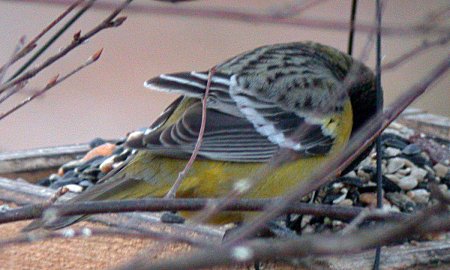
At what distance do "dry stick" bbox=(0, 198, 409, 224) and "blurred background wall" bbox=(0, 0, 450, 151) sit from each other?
6940 millimetres

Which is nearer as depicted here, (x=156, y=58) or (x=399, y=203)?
(x=399, y=203)

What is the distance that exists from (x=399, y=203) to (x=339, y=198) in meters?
0.22

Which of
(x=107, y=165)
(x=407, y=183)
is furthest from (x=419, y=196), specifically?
(x=107, y=165)

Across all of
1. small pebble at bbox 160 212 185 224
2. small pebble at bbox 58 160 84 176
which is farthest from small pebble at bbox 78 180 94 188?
small pebble at bbox 160 212 185 224

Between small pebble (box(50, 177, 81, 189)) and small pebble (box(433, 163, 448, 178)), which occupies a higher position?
small pebble (box(50, 177, 81, 189))

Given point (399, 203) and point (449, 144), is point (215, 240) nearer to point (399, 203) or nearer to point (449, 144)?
point (399, 203)

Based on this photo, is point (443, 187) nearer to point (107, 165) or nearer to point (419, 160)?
point (419, 160)

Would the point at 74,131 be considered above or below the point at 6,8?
below

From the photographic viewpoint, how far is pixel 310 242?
102 centimetres

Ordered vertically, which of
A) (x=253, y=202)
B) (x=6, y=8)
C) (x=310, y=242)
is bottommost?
(x=6, y=8)

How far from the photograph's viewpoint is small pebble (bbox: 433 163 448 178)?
373 cm

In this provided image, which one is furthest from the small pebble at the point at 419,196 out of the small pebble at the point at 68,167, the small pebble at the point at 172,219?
the small pebble at the point at 68,167

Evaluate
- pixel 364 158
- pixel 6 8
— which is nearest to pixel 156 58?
pixel 6 8

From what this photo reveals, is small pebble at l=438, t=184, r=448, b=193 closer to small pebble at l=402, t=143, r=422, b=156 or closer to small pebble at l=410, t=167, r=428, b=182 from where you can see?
small pebble at l=410, t=167, r=428, b=182
